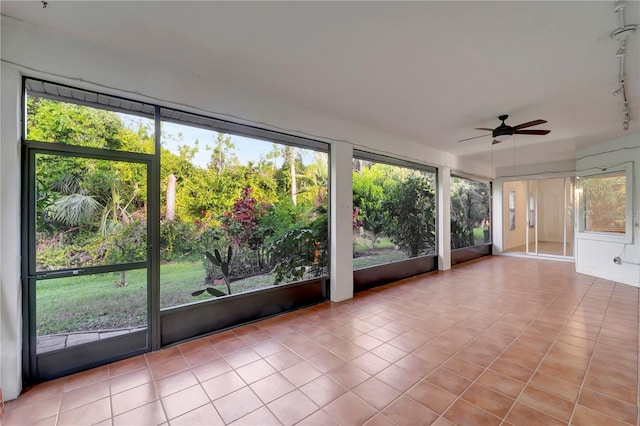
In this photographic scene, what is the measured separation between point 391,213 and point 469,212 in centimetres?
351

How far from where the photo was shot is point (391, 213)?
17.9ft

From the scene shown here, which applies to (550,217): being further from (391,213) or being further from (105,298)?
(105,298)

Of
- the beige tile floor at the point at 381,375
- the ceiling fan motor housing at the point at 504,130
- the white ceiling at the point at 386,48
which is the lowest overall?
the beige tile floor at the point at 381,375

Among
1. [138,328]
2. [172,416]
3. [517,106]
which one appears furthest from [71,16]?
[517,106]

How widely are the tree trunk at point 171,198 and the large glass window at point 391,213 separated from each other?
9.10ft

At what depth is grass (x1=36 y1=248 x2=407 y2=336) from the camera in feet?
7.59

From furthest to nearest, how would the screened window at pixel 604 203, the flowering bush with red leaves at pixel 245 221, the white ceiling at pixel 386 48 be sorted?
1. the screened window at pixel 604 203
2. the flowering bush with red leaves at pixel 245 221
3. the white ceiling at pixel 386 48

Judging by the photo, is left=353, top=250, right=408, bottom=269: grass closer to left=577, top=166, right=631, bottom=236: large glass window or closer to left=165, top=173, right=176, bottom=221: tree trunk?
left=165, top=173, right=176, bottom=221: tree trunk

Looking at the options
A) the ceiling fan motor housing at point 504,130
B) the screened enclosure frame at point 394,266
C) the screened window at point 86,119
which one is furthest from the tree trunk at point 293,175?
the ceiling fan motor housing at point 504,130

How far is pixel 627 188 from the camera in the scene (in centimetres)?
505

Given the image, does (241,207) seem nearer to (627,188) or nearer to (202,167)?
(202,167)

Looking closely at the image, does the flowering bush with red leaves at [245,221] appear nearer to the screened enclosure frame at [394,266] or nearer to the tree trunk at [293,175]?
the tree trunk at [293,175]

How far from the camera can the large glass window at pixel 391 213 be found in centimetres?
480

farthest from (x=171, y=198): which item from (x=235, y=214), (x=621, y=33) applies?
(x=621, y=33)
